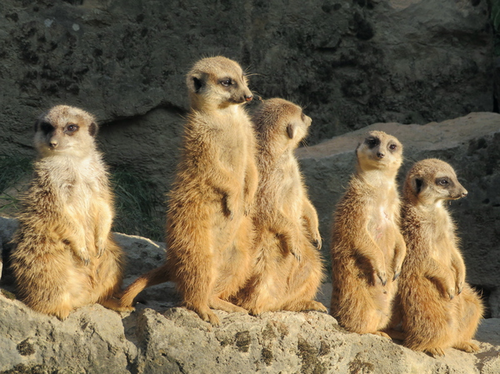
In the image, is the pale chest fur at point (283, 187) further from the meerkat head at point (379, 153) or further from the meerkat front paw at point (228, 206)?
the meerkat head at point (379, 153)

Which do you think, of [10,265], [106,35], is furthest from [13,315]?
[106,35]

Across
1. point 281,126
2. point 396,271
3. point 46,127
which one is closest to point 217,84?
point 281,126

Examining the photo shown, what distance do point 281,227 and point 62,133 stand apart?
1633 millimetres

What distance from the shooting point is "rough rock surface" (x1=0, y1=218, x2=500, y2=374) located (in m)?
4.35

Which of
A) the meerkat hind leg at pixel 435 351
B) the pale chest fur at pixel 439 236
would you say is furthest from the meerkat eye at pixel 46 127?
the meerkat hind leg at pixel 435 351

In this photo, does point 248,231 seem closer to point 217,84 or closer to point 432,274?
point 217,84

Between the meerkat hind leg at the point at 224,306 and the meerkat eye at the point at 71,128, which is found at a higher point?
the meerkat eye at the point at 71,128

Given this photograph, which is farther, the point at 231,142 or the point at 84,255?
the point at 231,142

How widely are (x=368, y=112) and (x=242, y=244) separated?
13.3 feet

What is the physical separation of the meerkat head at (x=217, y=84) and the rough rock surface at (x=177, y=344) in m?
1.41

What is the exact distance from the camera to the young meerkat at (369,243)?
5.02 m

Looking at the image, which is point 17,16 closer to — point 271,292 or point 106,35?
point 106,35

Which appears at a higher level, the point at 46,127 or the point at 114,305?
the point at 46,127

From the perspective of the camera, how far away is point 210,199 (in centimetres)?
479
